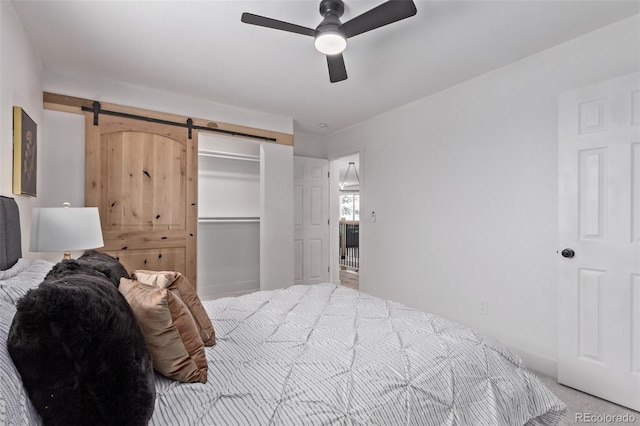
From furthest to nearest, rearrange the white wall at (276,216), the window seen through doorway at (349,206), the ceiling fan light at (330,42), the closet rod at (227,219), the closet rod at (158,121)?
the window seen through doorway at (349,206) < the closet rod at (227,219) < the white wall at (276,216) < the closet rod at (158,121) < the ceiling fan light at (330,42)

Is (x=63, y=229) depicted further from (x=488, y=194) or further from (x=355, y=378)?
(x=488, y=194)

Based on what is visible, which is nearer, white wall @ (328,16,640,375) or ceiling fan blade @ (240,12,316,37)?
ceiling fan blade @ (240,12,316,37)

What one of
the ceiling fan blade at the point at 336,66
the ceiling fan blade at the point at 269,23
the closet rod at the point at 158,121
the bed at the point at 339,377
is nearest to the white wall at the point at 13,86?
the closet rod at the point at 158,121

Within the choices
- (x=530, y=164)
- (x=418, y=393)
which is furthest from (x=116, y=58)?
(x=530, y=164)

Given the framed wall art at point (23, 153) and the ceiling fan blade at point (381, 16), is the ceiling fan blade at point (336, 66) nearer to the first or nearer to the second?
the ceiling fan blade at point (381, 16)

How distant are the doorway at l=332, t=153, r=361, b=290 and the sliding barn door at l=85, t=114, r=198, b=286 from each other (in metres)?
2.29

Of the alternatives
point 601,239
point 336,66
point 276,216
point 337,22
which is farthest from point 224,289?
point 601,239

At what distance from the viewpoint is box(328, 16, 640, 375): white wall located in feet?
8.68

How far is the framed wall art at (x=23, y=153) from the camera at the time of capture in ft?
6.79

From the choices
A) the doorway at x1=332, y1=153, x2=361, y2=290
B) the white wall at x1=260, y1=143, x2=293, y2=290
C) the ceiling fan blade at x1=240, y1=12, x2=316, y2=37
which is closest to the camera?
the ceiling fan blade at x1=240, y1=12, x2=316, y2=37

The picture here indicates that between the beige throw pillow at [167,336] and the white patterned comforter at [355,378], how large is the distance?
0.05m

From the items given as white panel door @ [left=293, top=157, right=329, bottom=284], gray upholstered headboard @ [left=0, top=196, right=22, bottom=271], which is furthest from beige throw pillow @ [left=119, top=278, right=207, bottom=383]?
white panel door @ [left=293, top=157, right=329, bottom=284]

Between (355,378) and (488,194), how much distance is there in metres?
2.52

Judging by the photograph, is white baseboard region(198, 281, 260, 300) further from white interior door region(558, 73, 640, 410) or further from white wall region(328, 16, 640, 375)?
white interior door region(558, 73, 640, 410)
